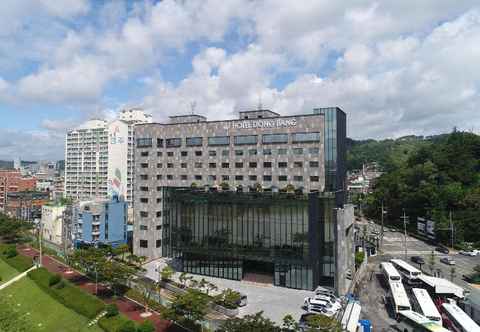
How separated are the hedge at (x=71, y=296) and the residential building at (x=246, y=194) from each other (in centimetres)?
1763

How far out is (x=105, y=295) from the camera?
5991 cm

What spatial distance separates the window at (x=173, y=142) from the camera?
8244 centimetres

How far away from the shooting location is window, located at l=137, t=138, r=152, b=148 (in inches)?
3332

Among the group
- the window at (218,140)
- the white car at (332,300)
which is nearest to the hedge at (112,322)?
the white car at (332,300)

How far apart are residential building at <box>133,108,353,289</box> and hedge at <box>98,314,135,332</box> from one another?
19.4 metres

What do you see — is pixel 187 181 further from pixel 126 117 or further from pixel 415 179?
pixel 126 117

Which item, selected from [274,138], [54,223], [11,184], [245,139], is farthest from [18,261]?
[11,184]

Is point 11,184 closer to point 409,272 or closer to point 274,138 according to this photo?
point 274,138

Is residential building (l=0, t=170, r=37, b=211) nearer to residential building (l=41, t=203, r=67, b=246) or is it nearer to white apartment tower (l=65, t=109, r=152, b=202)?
white apartment tower (l=65, t=109, r=152, b=202)

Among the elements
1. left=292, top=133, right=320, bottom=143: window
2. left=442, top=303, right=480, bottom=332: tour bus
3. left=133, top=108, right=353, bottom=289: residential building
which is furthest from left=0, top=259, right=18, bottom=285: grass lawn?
left=442, top=303, right=480, bottom=332: tour bus

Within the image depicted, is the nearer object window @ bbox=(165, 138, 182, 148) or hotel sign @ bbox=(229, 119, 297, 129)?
hotel sign @ bbox=(229, 119, 297, 129)

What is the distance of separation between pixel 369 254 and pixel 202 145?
48.1 m

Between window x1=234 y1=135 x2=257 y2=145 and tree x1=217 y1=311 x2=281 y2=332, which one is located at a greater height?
window x1=234 y1=135 x2=257 y2=145

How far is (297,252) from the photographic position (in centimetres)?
5862
